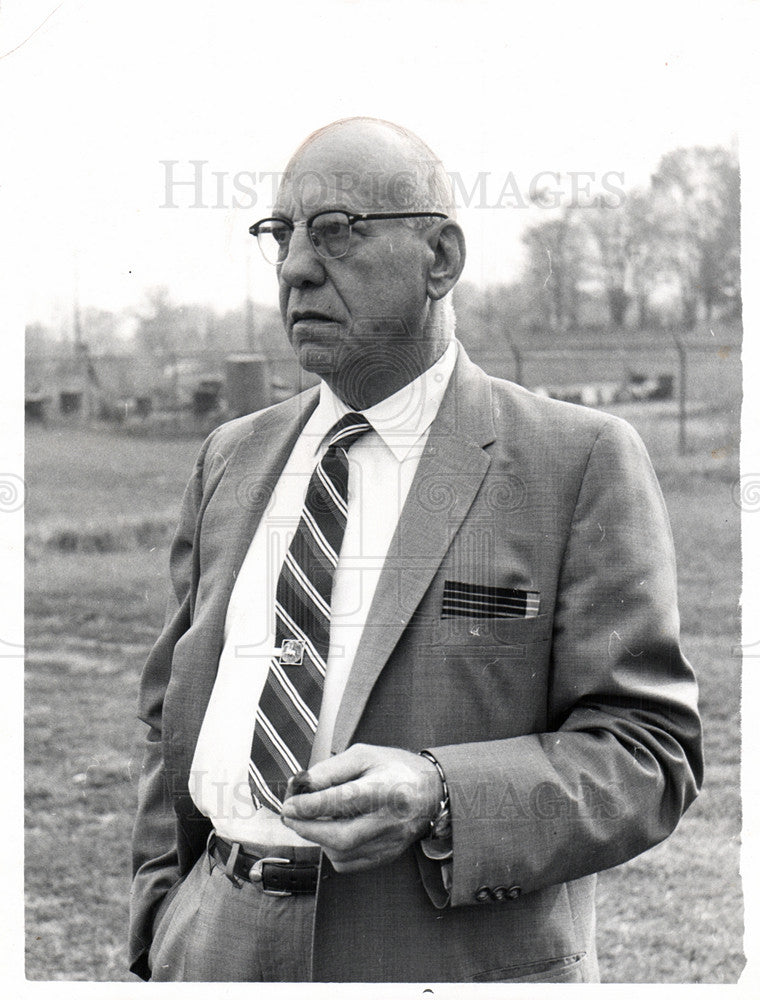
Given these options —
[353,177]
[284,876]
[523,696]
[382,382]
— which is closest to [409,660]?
[523,696]

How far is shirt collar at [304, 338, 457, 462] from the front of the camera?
2230 mm

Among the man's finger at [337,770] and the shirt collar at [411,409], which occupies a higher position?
the shirt collar at [411,409]

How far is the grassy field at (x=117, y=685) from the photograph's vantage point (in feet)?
10.1

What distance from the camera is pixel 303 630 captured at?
2.14 meters

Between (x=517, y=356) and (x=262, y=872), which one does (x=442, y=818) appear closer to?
(x=262, y=872)

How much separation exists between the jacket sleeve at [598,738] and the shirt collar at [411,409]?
1.16 ft

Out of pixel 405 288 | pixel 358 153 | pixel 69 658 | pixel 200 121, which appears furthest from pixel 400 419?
pixel 69 658

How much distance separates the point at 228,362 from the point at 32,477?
62cm

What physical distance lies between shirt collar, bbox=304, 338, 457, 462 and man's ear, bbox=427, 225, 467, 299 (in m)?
0.11

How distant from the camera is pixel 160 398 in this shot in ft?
10.4

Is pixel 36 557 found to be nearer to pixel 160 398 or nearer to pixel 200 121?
pixel 160 398

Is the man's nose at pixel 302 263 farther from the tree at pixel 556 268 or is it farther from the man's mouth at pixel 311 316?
the tree at pixel 556 268

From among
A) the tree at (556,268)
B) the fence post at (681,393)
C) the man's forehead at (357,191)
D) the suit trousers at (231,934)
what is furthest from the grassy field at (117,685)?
the man's forehead at (357,191)

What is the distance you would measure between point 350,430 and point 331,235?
0.38 meters
